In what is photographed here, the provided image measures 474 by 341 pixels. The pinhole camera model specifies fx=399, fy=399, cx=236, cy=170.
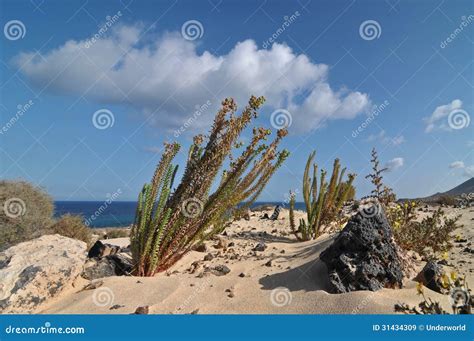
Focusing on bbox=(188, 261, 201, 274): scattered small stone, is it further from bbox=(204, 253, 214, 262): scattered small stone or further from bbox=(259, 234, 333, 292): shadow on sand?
bbox=(259, 234, 333, 292): shadow on sand

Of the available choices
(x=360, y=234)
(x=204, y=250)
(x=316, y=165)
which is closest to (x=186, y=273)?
(x=204, y=250)

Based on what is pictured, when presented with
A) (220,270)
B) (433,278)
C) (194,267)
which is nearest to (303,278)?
(220,270)

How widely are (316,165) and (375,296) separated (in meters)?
4.20

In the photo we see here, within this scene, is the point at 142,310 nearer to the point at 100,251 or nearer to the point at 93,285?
the point at 93,285

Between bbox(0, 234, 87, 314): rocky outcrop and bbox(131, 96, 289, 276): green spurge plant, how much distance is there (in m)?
0.80

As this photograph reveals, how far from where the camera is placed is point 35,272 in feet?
14.4

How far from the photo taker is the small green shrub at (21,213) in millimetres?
7352

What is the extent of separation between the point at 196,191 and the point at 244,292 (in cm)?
146

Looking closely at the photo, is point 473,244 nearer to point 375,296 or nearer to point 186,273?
point 375,296

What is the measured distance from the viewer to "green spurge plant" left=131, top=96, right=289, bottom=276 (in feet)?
16.5

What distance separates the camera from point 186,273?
16.9 ft

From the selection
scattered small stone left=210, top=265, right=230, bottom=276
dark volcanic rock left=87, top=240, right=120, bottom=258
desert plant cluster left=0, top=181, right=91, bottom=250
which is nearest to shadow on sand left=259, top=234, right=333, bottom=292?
scattered small stone left=210, top=265, right=230, bottom=276

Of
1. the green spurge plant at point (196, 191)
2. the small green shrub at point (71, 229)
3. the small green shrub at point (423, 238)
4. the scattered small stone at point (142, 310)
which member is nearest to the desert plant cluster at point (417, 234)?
the small green shrub at point (423, 238)

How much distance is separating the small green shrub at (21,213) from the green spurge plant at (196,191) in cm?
339
